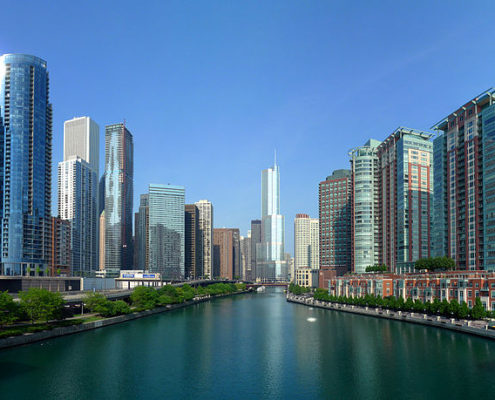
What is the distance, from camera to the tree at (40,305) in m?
114

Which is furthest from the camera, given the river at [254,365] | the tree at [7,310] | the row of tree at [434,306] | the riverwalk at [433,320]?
the row of tree at [434,306]

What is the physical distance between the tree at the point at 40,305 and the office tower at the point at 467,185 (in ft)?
402

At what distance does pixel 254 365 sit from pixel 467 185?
363ft

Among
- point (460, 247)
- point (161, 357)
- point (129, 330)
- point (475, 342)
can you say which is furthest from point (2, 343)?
point (460, 247)

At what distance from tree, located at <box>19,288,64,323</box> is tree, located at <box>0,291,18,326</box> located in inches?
168

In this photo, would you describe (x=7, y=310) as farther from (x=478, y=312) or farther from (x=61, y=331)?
(x=478, y=312)

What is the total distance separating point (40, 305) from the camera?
4503 inches

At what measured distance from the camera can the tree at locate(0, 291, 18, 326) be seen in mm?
104312

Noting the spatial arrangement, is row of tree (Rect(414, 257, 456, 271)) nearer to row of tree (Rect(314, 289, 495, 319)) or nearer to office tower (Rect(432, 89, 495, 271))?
office tower (Rect(432, 89, 495, 271))

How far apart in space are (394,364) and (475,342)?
26.8 meters

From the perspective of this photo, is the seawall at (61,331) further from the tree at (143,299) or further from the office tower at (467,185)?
the office tower at (467,185)

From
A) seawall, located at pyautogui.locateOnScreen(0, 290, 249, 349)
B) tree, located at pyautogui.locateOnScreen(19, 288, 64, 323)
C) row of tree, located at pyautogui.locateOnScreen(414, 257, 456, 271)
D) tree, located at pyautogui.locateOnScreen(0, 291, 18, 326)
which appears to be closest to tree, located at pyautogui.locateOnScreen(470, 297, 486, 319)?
row of tree, located at pyautogui.locateOnScreen(414, 257, 456, 271)

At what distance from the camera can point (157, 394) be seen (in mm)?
68125

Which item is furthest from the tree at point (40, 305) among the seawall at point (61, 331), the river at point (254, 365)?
the river at point (254, 365)
